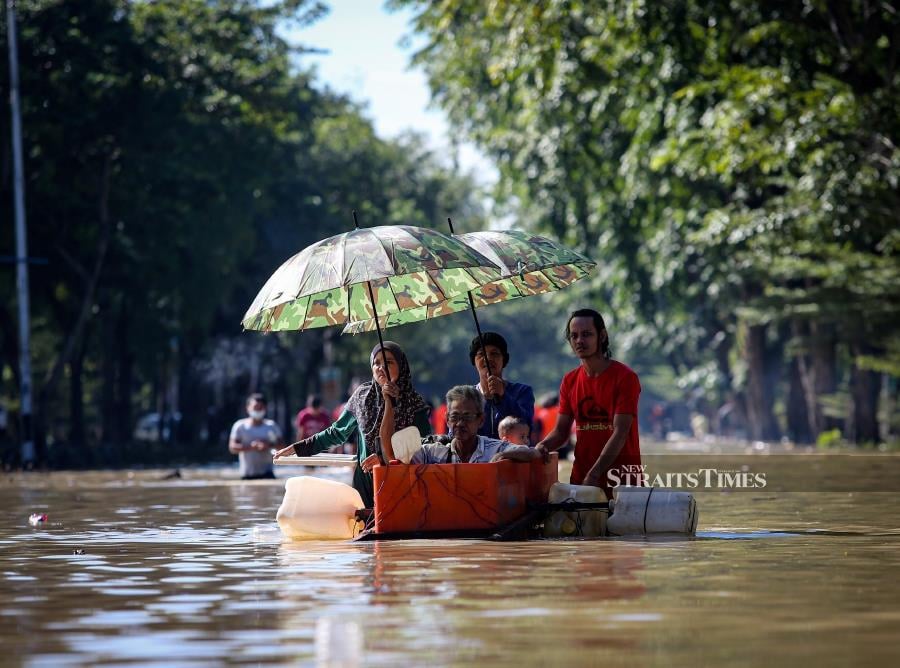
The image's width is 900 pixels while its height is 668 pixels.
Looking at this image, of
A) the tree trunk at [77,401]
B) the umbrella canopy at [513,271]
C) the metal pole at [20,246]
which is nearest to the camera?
the umbrella canopy at [513,271]

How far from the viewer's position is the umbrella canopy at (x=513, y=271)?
15562mm

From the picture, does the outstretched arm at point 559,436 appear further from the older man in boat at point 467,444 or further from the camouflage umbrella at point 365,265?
the camouflage umbrella at point 365,265

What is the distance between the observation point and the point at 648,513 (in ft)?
47.4

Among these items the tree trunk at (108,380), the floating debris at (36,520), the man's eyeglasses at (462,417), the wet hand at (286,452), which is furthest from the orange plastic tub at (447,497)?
the tree trunk at (108,380)

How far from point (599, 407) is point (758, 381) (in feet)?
→ 144

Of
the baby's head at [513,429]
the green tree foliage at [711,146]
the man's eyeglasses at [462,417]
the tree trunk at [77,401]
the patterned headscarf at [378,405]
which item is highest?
the green tree foliage at [711,146]

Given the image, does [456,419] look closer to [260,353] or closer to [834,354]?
[834,354]

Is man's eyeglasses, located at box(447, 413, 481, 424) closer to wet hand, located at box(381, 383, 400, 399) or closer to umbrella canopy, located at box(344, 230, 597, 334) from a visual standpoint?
wet hand, located at box(381, 383, 400, 399)

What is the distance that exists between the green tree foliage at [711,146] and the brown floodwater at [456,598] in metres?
15.2

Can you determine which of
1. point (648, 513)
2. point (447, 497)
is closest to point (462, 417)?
point (447, 497)

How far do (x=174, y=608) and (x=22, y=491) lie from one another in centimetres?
1820

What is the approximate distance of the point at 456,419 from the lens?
1431cm

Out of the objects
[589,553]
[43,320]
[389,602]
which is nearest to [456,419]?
[589,553]

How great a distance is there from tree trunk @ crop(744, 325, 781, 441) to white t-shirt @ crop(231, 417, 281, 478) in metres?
29.4
